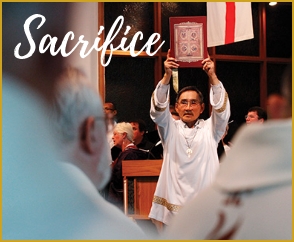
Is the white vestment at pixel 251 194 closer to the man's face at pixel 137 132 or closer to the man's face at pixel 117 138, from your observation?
the man's face at pixel 117 138

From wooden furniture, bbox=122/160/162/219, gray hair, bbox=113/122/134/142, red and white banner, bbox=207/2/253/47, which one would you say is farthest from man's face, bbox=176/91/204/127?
red and white banner, bbox=207/2/253/47

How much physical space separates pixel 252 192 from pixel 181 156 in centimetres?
236

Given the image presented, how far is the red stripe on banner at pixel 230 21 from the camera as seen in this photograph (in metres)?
3.71

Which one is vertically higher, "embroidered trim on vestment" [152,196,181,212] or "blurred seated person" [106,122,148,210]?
"blurred seated person" [106,122,148,210]

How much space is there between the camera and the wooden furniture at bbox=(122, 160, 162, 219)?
3.04 m

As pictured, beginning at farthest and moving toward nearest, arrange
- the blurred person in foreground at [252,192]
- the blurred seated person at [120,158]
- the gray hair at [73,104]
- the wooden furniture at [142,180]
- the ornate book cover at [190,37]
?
the blurred seated person at [120,158], the wooden furniture at [142,180], the ornate book cover at [190,37], the gray hair at [73,104], the blurred person in foreground at [252,192]

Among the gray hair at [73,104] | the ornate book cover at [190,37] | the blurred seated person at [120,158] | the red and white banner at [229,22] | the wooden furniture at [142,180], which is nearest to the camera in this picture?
the gray hair at [73,104]

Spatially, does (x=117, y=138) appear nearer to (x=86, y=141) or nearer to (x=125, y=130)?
(x=125, y=130)

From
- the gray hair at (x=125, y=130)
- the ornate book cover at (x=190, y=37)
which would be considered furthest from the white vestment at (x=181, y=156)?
the gray hair at (x=125, y=130)

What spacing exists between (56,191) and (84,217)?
4cm

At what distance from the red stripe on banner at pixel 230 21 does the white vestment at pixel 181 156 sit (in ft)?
3.13

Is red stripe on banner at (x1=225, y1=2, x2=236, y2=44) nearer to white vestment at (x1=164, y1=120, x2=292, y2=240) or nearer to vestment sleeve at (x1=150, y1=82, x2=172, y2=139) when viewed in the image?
vestment sleeve at (x1=150, y1=82, x2=172, y2=139)

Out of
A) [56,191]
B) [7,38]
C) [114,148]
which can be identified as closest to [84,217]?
[56,191]

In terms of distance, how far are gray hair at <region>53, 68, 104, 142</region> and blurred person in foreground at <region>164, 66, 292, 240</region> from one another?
0.14 meters
